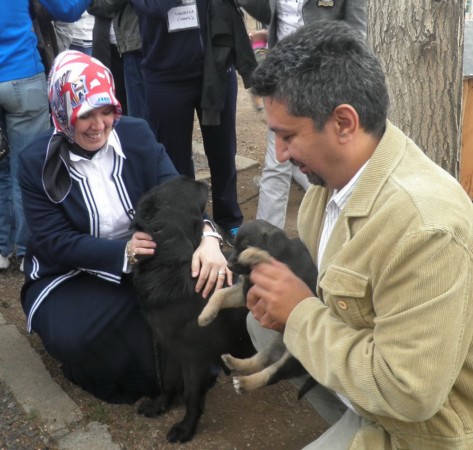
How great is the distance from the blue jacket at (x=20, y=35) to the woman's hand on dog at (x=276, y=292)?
9.26 feet

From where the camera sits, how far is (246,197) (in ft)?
20.3

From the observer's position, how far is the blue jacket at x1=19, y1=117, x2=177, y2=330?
121 inches

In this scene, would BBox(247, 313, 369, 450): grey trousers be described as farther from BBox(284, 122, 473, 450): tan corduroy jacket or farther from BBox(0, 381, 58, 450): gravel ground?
BBox(0, 381, 58, 450): gravel ground

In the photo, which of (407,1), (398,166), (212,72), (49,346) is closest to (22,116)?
(212,72)

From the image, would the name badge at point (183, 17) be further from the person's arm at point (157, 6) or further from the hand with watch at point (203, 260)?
the hand with watch at point (203, 260)

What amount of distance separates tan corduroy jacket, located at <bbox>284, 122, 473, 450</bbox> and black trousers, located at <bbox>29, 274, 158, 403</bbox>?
56.8 inches

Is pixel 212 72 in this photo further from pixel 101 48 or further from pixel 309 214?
pixel 309 214

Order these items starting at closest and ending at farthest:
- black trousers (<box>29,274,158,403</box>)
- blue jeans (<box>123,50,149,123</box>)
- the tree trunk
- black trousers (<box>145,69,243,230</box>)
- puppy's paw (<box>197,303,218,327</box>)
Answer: puppy's paw (<box>197,303,218,327</box>)
black trousers (<box>29,274,158,403</box>)
the tree trunk
black trousers (<box>145,69,243,230</box>)
blue jeans (<box>123,50,149,123</box>)

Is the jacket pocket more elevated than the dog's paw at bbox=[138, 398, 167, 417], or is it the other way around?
the jacket pocket

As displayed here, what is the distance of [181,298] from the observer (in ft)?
9.50

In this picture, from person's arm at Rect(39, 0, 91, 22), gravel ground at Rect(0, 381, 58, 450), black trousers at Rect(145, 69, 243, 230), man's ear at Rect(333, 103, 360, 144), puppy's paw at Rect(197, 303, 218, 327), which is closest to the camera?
man's ear at Rect(333, 103, 360, 144)

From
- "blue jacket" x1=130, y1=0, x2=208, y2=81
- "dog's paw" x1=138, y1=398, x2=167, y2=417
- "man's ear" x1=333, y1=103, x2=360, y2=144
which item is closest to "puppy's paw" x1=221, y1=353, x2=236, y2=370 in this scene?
"dog's paw" x1=138, y1=398, x2=167, y2=417

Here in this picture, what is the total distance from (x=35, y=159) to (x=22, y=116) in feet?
4.41

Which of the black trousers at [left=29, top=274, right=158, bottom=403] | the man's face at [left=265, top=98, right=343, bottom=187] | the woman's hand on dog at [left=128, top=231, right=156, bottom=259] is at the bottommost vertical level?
the black trousers at [left=29, top=274, right=158, bottom=403]
